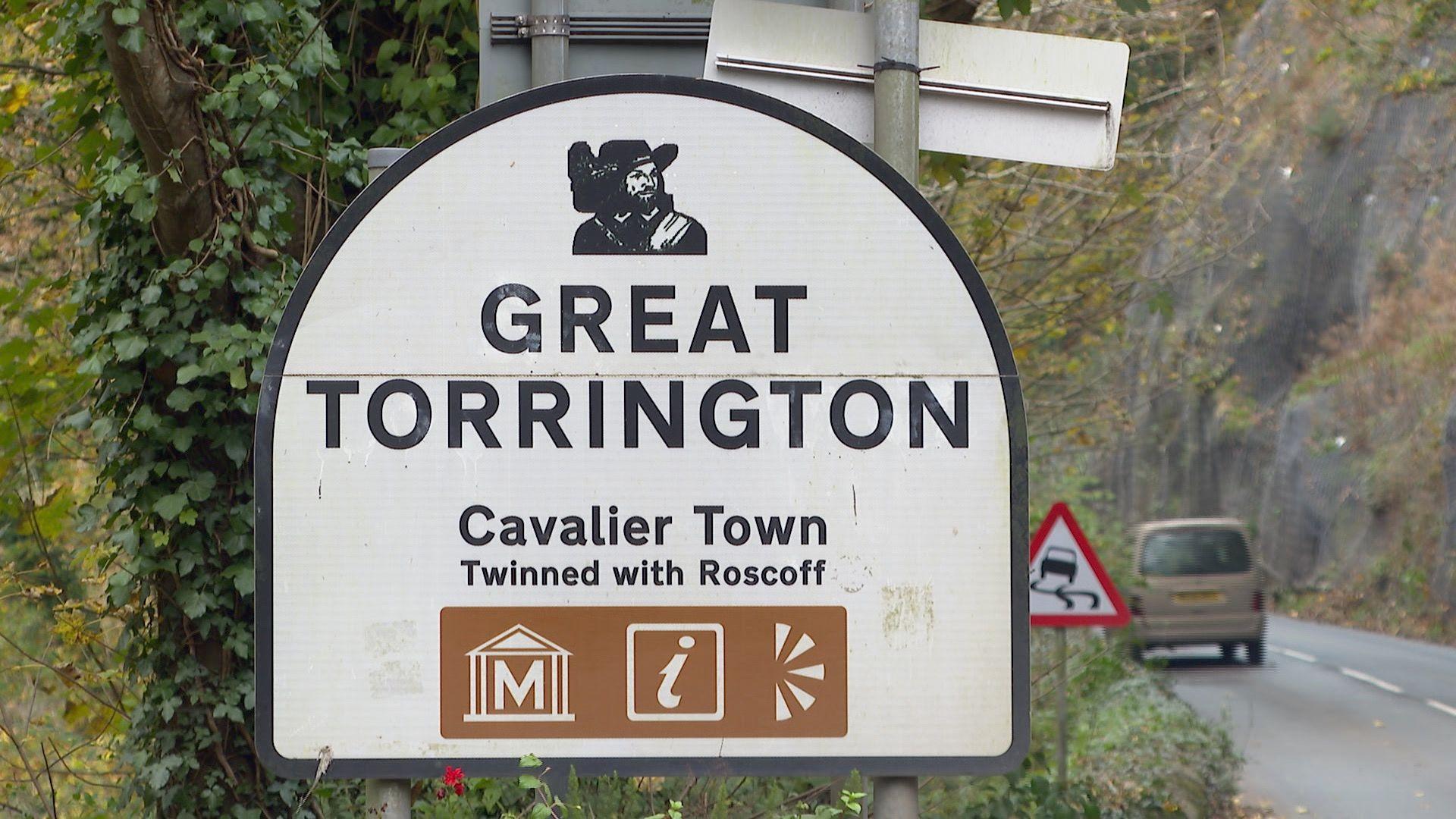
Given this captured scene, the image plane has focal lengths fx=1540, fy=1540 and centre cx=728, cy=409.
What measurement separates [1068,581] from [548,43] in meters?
7.25

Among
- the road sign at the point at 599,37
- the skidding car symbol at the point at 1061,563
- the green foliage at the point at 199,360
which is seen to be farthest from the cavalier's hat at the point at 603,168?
the skidding car symbol at the point at 1061,563

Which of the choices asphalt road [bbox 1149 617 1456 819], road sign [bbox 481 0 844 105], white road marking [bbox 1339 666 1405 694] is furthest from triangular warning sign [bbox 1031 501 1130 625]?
white road marking [bbox 1339 666 1405 694]

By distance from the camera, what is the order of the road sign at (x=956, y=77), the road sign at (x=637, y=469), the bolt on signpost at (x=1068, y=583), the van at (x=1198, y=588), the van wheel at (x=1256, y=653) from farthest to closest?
the van wheel at (x=1256, y=653), the van at (x=1198, y=588), the bolt on signpost at (x=1068, y=583), the road sign at (x=956, y=77), the road sign at (x=637, y=469)

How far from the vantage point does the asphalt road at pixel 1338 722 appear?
11.9 meters

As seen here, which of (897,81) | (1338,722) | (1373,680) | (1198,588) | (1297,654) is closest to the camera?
(897,81)

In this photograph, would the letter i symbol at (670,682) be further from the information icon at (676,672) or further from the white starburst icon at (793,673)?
the white starburst icon at (793,673)

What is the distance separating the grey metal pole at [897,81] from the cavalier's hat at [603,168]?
0.37 metres

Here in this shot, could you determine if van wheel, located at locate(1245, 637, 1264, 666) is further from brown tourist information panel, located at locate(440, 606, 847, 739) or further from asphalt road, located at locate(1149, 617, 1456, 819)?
brown tourist information panel, located at locate(440, 606, 847, 739)

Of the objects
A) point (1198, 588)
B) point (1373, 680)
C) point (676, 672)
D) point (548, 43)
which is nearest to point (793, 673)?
point (676, 672)

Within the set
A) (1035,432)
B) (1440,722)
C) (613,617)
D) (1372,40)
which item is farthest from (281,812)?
(1372,40)

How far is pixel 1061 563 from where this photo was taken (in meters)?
9.72

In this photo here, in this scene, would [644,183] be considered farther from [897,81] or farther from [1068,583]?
[1068,583]

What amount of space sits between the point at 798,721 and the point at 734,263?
660mm

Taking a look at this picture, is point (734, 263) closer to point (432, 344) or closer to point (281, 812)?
point (432, 344)
